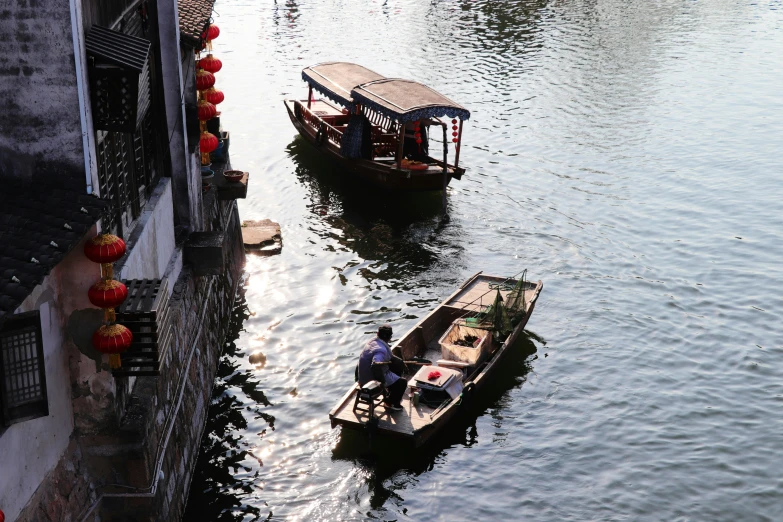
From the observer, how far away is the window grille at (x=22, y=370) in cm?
916

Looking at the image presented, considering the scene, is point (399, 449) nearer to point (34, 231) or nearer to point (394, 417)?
point (394, 417)

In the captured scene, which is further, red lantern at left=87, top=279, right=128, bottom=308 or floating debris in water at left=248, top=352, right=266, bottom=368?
floating debris in water at left=248, top=352, right=266, bottom=368

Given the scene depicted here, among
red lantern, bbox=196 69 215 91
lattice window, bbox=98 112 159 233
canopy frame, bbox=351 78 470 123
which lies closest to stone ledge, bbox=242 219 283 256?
canopy frame, bbox=351 78 470 123

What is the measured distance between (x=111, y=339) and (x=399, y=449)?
8.09 m

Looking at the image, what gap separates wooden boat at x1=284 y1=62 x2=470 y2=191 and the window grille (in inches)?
760

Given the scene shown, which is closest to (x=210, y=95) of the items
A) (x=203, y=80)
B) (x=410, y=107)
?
(x=203, y=80)

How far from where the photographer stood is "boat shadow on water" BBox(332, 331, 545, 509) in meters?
16.6

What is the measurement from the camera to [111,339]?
1080 centimetres

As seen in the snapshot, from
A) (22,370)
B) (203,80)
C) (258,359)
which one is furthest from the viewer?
(258,359)

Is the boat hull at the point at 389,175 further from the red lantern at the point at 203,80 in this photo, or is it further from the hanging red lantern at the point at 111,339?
the hanging red lantern at the point at 111,339

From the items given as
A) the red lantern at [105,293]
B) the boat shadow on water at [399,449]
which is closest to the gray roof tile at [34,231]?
the red lantern at [105,293]

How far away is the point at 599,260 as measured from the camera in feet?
87.2

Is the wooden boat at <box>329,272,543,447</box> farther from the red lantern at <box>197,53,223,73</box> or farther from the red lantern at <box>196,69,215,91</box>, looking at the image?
the red lantern at <box>197,53,223,73</box>

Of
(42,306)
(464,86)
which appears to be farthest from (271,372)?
(464,86)
